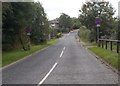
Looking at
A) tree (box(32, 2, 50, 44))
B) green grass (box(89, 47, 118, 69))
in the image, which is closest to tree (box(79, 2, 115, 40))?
tree (box(32, 2, 50, 44))

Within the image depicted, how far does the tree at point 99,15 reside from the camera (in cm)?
5991

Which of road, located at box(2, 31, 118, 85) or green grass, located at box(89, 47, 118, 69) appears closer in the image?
road, located at box(2, 31, 118, 85)

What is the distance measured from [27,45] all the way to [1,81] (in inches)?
1300

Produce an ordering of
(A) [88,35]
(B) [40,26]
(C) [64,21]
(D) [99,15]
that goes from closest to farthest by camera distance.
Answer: (D) [99,15], (B) [40,26], (A) [88,35], (C) [64,21]

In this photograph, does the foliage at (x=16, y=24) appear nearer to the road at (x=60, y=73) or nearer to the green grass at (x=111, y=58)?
the green grass at (x=111, y=58)

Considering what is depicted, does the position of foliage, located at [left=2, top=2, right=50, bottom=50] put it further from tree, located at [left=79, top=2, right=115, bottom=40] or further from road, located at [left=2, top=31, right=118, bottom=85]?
road, located at [left=2, top=31, right=118, bottom=85]

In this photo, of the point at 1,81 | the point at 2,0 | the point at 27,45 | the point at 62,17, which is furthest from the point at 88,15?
the point at 62,17

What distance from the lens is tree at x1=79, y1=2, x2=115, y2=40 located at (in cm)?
5991

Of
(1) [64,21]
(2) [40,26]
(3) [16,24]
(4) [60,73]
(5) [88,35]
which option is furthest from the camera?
(1) [64,21]

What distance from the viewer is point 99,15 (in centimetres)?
6059

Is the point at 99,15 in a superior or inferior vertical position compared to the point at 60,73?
superior

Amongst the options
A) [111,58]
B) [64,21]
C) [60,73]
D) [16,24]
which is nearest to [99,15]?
[16,24]

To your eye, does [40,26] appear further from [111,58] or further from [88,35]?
[111,58]

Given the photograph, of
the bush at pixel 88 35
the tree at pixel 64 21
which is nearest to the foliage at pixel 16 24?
the bush at pixel 88 35
